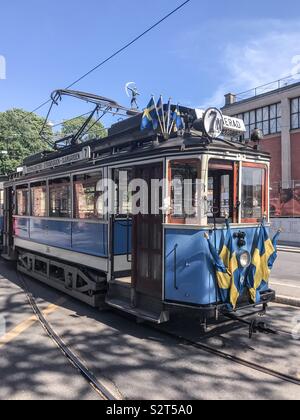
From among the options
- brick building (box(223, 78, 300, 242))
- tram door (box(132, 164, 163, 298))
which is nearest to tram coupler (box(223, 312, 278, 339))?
tram door (box(132, 164, 163, 298))

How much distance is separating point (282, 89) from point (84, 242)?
2941cm

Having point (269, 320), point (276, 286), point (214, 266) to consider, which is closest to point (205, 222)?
point (214, 266)

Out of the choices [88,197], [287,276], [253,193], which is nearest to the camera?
[253,193]

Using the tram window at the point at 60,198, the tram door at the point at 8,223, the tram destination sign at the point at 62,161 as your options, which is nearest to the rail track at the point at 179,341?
the tram window at the point at 60,198

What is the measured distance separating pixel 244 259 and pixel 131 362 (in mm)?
2100

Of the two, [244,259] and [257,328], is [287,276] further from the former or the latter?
[244,259]

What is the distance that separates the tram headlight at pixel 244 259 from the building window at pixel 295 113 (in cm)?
2927

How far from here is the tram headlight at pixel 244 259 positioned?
19.5ft

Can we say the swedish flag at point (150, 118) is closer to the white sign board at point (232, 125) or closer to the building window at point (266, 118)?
the white sign board at point (232, 125)

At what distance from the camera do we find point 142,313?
6.14 metres

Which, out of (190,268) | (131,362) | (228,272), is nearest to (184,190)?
(190,268)

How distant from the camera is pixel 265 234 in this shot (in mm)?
6418

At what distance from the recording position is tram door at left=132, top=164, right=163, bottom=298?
6.17 m
